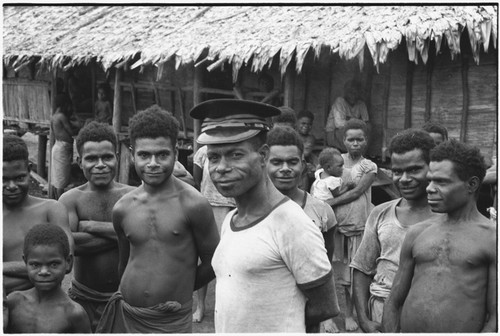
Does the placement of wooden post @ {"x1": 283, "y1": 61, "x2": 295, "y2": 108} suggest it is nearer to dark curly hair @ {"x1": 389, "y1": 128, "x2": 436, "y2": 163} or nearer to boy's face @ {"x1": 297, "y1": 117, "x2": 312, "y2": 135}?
boy's face @ {"x1": 297, "y1": 117, "x2": 312, "y2": 135}

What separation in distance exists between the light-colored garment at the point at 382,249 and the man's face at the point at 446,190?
59 cm

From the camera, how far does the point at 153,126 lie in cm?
440

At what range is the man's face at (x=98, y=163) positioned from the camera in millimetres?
4973

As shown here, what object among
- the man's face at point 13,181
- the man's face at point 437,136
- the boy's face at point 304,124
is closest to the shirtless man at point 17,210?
the man's face at point 13,181

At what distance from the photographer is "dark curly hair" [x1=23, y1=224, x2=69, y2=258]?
4.06m

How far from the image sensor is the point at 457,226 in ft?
11.9

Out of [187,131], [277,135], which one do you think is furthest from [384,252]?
[187,131]

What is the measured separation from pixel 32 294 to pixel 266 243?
156cm

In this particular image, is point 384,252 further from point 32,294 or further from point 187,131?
point 187,131

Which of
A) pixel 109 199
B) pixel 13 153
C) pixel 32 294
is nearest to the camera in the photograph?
pixel 32 294

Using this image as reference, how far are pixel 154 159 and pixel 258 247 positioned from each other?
1367 millimetres

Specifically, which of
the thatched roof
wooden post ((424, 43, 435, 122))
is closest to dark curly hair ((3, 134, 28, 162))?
the thatched roof

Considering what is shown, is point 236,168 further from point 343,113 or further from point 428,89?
point 428,89

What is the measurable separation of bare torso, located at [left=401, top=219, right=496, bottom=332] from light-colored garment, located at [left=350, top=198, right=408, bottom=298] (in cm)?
52
